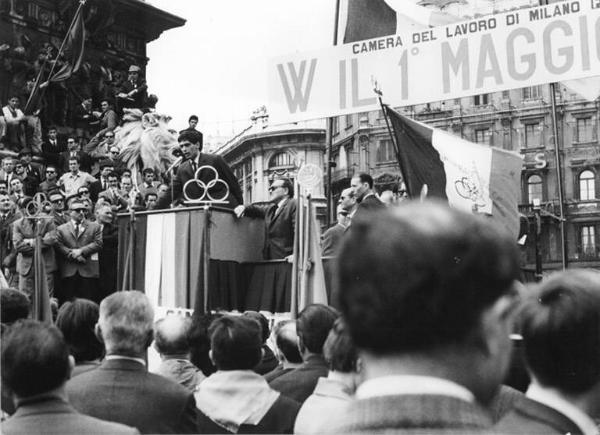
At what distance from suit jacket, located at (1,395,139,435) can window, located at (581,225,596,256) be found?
5823 cm

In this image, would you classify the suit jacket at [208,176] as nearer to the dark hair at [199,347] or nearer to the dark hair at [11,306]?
the dark hair at [199,347]

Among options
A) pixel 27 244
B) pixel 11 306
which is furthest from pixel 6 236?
pixel 11 306

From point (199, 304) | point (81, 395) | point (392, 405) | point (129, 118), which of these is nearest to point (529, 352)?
point (392, 405)

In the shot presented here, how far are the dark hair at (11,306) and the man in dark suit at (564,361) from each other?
3.27 meters

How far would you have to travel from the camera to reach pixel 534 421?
6.99 ft

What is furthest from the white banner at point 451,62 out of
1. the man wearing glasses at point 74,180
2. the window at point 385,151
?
the window at point 385,151

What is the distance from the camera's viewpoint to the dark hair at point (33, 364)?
292 centimetres

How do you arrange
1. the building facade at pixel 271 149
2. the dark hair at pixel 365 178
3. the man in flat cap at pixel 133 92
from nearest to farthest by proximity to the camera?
the dark hair at pixel 365 178
the man in flat cap at pixel 133 92
the building facade at pixel 271 149

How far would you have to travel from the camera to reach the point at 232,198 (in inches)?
352

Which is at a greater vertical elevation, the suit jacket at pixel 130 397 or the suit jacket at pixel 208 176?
the suit jacket at pixel 208 176

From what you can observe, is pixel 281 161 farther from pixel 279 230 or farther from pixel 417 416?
pixel 417 416

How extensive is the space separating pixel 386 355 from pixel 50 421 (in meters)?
1.73

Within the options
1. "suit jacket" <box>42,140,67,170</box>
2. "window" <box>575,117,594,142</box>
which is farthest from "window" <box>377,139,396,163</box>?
"suit jacket" <box>42,140,67,170</box>

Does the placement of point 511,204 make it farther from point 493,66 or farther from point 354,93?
point 354,93
